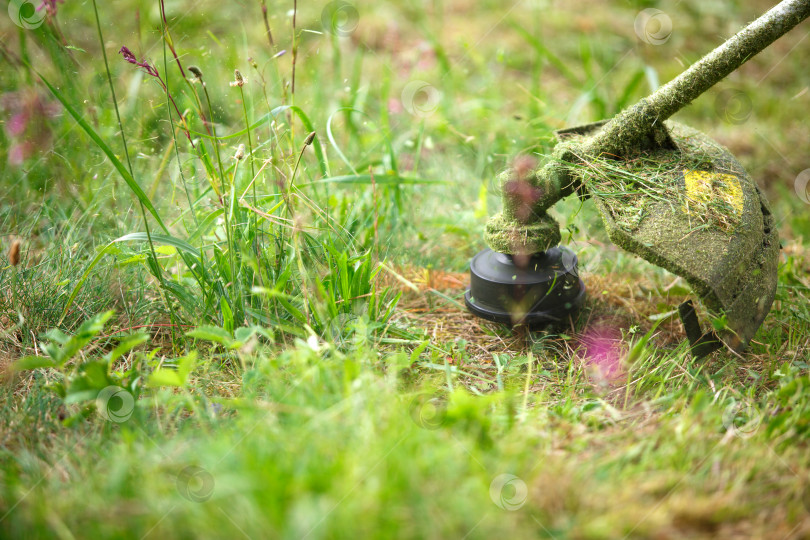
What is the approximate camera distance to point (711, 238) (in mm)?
1637

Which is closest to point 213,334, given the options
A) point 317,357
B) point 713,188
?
point 317,357

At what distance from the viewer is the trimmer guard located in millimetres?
1608

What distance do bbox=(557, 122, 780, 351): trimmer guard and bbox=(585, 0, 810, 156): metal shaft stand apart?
0.13 m

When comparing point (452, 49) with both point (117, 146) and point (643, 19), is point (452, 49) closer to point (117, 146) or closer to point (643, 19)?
point (643, 19)

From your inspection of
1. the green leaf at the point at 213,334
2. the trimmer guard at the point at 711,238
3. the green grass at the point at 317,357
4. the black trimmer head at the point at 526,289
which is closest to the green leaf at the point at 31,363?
the green grass at the point at 317,357

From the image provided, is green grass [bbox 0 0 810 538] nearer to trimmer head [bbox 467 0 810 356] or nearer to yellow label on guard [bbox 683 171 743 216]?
trimmer head [bbox 467 0 810 356]

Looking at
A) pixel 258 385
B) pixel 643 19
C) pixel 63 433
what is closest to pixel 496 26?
Answer: pixel 643 19

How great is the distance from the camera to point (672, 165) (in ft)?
5.92

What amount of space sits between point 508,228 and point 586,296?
0.49 metres

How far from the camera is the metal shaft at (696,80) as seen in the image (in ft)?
5.39

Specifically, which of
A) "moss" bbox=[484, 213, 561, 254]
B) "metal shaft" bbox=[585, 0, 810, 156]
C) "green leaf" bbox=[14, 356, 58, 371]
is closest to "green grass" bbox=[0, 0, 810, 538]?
"green leaf" bbox=[14, 356, 58, 371]

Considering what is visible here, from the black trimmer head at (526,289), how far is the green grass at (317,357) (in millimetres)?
123

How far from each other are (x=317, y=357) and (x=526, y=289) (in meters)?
0.77

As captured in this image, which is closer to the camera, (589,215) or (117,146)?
(117,146)
